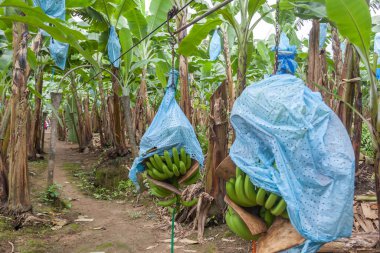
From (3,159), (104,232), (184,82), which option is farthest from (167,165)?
(3,159)

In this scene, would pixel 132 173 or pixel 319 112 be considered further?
pixel 132 173

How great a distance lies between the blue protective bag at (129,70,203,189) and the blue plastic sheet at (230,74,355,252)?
110 centimetres

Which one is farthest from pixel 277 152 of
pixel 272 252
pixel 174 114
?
pixel 174 114

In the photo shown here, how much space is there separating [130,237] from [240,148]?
3.12m

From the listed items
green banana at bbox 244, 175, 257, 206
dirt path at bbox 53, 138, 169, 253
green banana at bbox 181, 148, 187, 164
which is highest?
green banana at bbox 181, 148, 187, 164

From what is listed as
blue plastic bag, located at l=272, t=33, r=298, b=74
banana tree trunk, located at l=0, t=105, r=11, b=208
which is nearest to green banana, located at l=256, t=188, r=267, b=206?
blue plastic bag, located at l=272, t=33, r=298, b=74

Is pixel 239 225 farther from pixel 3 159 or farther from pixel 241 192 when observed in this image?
pixel 3 159

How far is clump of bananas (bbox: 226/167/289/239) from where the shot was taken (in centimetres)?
125

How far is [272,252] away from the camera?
3.98ft

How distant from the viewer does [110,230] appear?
4391 millimetres

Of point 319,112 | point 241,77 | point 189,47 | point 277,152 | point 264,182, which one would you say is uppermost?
point 189,47

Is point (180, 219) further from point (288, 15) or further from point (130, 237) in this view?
point (288, 15)

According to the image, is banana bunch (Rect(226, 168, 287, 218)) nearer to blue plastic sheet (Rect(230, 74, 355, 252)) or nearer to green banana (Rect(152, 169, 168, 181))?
blue plastic sheet (Rect(230, 74, 355, 252))

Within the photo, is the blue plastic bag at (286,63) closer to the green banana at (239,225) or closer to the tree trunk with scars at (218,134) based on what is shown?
the green banana at (239,225)
